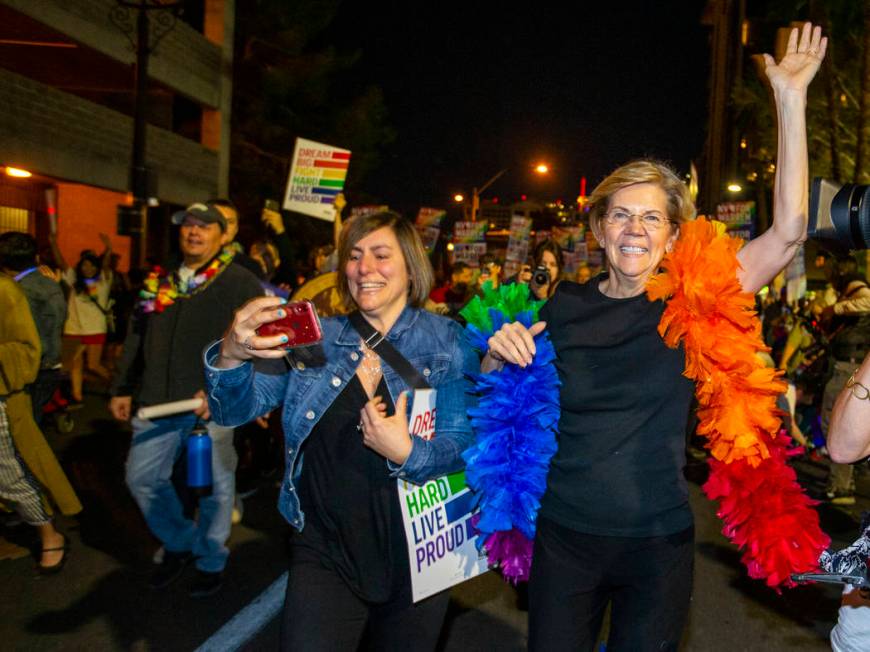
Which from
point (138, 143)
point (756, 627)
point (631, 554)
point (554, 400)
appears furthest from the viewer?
point (138, 143)

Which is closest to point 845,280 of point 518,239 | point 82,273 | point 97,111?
point 82,273

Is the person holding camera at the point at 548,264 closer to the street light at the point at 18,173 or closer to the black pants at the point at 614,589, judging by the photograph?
the black pants at the point at 614,589

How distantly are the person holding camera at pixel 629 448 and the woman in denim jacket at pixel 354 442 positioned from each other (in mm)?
319

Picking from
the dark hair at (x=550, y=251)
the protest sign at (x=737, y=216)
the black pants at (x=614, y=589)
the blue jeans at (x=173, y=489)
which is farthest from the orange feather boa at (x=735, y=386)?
the protest sign at (x=737, y=216)

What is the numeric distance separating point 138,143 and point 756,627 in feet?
35.9

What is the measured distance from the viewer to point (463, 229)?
1919cm

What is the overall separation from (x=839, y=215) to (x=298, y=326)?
135 cm

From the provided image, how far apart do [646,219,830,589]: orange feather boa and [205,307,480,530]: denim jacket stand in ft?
2.24

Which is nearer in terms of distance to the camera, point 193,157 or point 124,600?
point 124,600

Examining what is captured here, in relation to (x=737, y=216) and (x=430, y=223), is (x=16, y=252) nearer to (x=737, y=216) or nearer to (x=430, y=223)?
(x=737, y=216)

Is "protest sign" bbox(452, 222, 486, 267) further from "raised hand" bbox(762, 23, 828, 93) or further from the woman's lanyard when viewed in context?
"raised hand" bbox(762, 23, 828, 93)

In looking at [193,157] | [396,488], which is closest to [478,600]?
[396,488]

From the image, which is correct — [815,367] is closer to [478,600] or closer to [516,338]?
[478,600]

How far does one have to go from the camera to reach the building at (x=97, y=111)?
46.6ft
